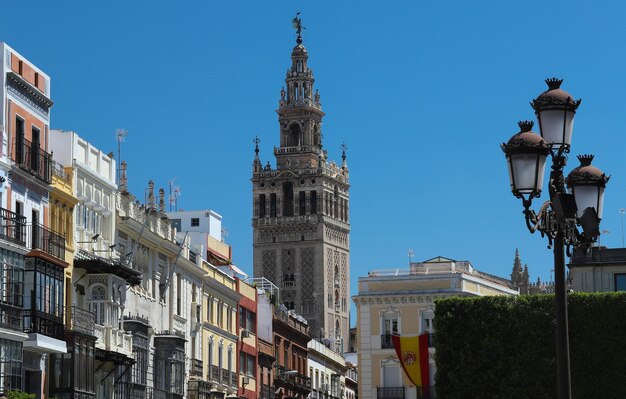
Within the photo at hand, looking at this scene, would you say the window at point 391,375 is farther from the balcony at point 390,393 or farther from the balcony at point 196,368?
the balcony at point 196,368

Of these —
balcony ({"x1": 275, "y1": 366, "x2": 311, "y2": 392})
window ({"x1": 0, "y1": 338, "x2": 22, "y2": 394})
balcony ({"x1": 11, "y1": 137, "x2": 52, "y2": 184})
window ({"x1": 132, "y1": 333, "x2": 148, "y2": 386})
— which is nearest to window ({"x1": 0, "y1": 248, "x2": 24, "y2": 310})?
window ({"x1": 0, "y1": 338, "x2": 22, "y2": 394})

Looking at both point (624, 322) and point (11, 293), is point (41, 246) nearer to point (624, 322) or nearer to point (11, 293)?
point (11, 293)

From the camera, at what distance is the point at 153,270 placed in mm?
66875

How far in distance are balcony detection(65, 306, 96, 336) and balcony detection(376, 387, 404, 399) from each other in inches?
1512

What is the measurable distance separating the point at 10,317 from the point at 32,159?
739 centimetres

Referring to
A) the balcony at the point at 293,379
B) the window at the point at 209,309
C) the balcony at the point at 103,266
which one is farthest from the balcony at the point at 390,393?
the balcony at the point at 103,266

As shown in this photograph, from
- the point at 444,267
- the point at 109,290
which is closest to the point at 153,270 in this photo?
the point at 109,290

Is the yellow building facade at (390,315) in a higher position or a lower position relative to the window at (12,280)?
higher

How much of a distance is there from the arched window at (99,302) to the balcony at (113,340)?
0.34 meters

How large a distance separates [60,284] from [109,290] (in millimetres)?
6726

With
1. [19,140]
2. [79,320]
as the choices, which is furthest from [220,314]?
[19,140]

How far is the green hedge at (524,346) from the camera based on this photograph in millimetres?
55844

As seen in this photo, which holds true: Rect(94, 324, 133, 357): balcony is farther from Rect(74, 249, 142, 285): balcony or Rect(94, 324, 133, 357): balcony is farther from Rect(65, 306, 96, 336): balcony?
Rect(74, 249, 142, 285): balcony

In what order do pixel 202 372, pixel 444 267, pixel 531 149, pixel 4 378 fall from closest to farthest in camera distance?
pixel 531 149 < pixel 4 378 < pixel 202 372 < pixel 444 267
